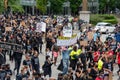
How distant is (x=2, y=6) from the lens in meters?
51.4

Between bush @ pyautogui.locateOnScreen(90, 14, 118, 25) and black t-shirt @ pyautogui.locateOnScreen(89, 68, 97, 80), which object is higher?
black t-shirt @ pyautogui.locateOnScreen(89, 68, 97, 80)

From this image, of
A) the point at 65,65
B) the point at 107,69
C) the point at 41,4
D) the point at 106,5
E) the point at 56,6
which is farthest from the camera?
the point at 106,5

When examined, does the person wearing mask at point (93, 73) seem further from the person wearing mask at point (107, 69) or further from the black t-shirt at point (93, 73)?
the person wearing mask at point (107, 69)

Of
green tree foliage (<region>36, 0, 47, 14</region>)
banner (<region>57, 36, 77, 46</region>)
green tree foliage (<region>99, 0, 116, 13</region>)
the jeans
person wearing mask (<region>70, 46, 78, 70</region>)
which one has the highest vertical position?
banner (<region>57, 36, 77, 46</region>)

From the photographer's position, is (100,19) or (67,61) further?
(100,19)

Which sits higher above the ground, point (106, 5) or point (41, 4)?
point (41, 4)

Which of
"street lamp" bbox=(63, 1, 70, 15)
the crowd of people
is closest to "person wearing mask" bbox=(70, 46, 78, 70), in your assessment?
the crowd of people

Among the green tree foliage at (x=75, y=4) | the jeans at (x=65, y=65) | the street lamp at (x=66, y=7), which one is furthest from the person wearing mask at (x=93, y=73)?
the green tree foliage at (x=75, y=4)

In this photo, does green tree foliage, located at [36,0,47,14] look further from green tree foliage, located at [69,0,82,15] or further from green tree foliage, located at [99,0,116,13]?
green tree foliage, located at [99,0,116,13]

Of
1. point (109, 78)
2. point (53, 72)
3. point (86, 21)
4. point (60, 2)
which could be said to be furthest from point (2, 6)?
point (109, 78)

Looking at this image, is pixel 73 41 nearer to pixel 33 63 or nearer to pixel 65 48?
pixel 65 48

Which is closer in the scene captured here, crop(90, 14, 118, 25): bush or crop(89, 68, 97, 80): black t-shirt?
crop(89, 68, 97, 80): black t-shirt

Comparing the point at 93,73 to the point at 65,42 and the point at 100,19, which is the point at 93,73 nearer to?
the point at 65,42

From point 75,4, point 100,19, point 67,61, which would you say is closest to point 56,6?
point 75,4
